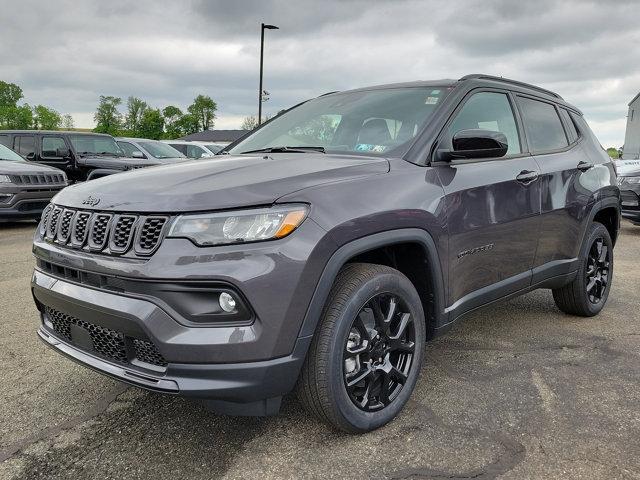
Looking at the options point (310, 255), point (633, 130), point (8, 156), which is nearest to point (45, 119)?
point (633, 130)

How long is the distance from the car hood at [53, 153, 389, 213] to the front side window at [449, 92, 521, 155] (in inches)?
30.2

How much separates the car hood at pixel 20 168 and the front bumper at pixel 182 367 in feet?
25.6

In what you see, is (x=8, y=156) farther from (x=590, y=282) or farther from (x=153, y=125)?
(x=153, y=125)

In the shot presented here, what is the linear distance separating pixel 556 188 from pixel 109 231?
285cm

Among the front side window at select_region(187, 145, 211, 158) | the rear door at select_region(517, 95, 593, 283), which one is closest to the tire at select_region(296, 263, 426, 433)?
the rear door at select_region(517, 95, 593, 283)

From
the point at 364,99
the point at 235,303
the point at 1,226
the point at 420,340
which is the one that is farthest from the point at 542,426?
the point at 1,226

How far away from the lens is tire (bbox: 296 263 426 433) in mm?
2316

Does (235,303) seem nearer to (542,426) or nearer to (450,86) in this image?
(542,426)

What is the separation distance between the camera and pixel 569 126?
4316 mm

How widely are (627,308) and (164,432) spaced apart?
399 centimetres

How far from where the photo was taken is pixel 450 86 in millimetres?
3275

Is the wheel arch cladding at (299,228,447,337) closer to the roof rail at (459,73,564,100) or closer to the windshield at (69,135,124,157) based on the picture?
the roof rail at (459,73,564,100)

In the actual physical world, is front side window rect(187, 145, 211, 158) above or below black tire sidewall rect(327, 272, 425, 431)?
above

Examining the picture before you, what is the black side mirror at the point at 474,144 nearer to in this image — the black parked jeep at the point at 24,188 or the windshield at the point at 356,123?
the windshield at the point at 356,123
